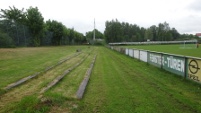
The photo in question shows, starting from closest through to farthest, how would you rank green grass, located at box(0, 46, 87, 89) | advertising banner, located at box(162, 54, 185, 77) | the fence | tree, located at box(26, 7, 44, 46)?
the fence < green grass, located at box(0, 46, 87, 89) < advertising banner, located at box(162, 54, 185, 77) < tree, located at box(26, 7, 44, 46)

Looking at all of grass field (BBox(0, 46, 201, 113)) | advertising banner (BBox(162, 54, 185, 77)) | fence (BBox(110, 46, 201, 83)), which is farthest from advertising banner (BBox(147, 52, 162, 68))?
grass field (BBox(0, 46, 201, 113))

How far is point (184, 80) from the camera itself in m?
9.50

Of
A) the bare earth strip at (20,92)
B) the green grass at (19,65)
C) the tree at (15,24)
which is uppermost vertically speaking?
the tree at (15,24)

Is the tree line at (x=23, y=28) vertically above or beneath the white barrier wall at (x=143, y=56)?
above

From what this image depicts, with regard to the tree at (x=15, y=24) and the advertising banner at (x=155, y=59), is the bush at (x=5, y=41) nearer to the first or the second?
the tree at (x=15, y=24)

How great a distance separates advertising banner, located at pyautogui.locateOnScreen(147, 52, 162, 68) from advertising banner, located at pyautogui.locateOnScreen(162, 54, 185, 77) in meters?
0.78

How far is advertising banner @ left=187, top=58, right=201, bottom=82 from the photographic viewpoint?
8482 millimetres

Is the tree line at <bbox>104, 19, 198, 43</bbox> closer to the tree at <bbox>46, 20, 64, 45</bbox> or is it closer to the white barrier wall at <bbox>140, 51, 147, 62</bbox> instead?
the tree at <bbox>46, 20, 64, 45</bbox>

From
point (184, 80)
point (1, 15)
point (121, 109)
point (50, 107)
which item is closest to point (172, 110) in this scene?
point (121, 109)

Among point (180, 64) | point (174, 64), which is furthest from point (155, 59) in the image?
point (180, 64)

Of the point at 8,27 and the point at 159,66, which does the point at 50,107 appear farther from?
the point at 8,27

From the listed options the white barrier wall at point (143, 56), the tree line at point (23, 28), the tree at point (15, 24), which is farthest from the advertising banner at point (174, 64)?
the tree at point (15, 24)

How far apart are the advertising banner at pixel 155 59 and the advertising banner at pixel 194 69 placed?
162 inches

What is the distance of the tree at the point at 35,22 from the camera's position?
4272 cm
